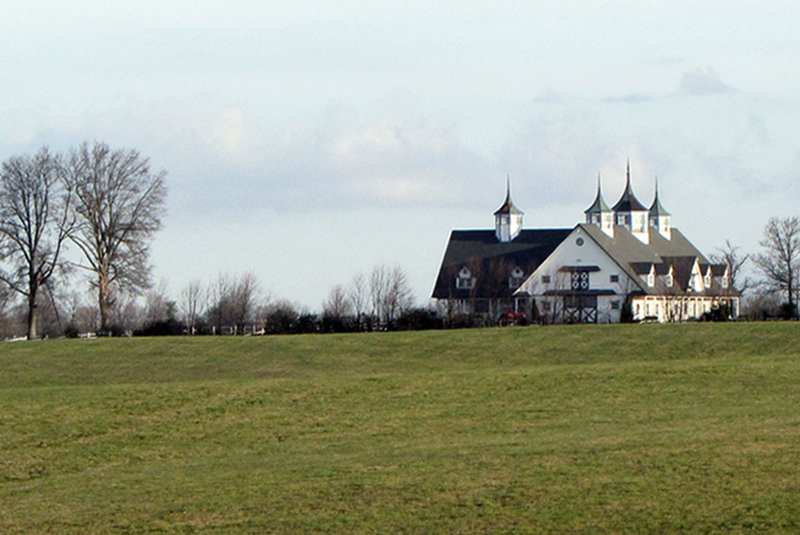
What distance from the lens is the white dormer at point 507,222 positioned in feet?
313

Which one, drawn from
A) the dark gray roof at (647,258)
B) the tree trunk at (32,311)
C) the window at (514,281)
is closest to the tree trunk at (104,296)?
the tree trunk at (32,311)

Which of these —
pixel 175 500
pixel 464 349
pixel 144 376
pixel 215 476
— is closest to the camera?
pixel 175 500

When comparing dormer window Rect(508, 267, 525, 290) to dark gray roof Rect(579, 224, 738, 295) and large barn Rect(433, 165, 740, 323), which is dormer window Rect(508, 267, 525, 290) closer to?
large barn Rect(433, 165, 740, 323)

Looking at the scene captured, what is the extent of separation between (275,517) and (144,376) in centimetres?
2265

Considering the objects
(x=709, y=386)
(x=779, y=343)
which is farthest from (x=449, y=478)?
(x=779, y=343)

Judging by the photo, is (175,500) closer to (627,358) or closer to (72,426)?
(72,426)

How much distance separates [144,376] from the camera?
34406 millimetres

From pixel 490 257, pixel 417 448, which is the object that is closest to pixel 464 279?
pixel 490 257

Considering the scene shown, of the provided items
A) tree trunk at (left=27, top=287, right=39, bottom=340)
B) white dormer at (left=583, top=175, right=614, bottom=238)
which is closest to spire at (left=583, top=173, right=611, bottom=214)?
white dormer at (left=583, top=175, right=614, bottom=238)

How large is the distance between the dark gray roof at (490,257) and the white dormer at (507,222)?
0.50 metres

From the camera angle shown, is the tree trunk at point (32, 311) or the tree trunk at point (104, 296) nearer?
the tree trunk at point (104, 296)

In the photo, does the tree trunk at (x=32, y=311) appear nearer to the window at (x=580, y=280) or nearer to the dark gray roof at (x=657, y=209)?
the window at (x=580, y=280)

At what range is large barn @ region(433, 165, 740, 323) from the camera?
279 ft

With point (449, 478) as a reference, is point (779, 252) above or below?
above
